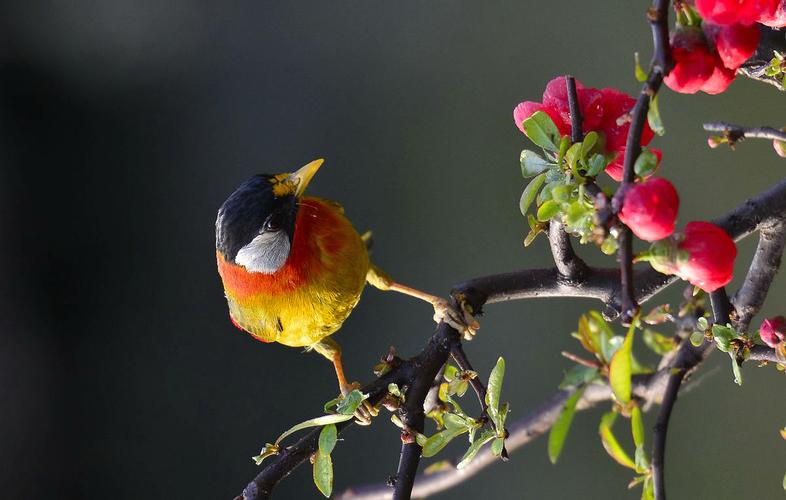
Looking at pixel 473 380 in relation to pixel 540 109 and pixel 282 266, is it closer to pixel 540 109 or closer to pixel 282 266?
pixel 540 109

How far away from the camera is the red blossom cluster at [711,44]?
319 mm

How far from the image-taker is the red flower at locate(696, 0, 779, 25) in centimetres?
31

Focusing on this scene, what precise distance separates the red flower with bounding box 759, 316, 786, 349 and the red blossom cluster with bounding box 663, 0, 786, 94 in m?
0.15

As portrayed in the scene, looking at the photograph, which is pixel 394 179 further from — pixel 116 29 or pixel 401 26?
pixel 116 29

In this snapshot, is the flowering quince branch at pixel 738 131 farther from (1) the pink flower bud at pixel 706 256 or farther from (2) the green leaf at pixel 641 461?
(2) the green leaf at pixel 641 461

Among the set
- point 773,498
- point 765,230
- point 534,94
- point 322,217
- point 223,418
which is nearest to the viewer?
point 765,230

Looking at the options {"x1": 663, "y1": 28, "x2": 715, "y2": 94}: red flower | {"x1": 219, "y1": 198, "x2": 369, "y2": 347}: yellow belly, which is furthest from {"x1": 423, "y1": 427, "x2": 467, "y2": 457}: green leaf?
{"x1": 219, "y1": 198, "x2": 369, "y2": 347}: yellow belly

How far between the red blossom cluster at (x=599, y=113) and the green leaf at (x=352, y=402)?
0.56 ft

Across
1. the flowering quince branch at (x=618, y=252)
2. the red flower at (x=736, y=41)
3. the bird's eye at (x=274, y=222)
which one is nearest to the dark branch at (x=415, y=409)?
the flowering quince branch at (x=618, y=252)

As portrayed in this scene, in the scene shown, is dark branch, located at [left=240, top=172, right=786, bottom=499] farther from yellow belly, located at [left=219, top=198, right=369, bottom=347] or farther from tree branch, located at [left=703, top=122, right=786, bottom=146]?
yellow belly, located at [left=219, top=198, right=369, bottom=347]

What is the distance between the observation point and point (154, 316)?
154 cm

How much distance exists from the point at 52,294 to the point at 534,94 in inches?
41.8

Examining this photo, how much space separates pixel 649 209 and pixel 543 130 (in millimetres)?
101

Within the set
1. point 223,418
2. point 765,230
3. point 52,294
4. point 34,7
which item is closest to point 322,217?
point 765,230
